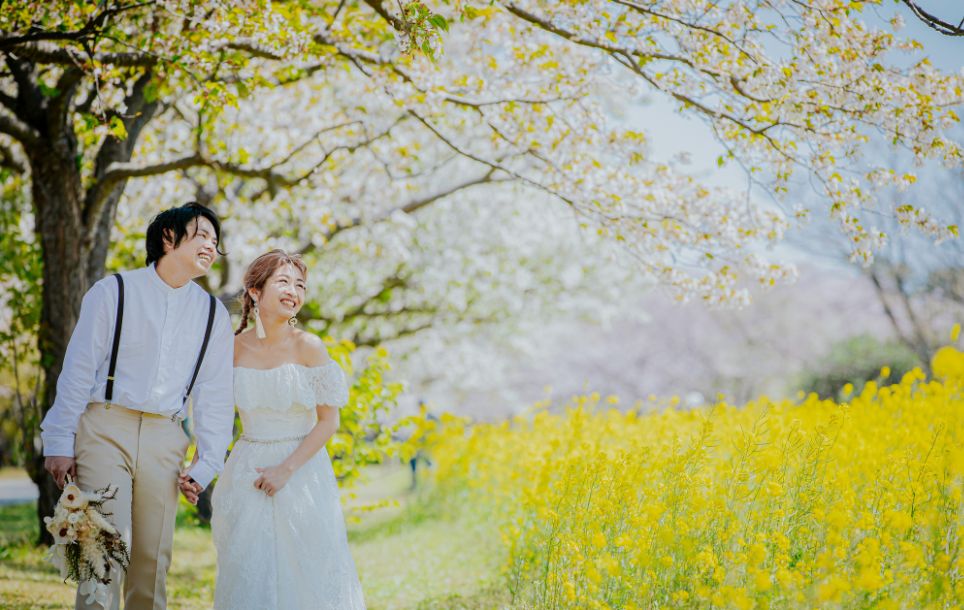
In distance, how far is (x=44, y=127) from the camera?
21.7ft

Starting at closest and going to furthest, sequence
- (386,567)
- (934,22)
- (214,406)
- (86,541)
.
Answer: (86,541), (214,406), (934,22), (386,567)

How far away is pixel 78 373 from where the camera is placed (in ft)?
10.1

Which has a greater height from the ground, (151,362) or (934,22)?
(934,22)

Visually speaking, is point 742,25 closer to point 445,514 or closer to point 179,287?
point 179,287

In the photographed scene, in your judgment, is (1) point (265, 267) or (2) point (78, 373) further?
(1) point (265, 267)

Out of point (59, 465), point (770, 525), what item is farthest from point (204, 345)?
point (770, 525)

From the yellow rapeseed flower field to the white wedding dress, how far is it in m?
1.07

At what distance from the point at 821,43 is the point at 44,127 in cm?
605

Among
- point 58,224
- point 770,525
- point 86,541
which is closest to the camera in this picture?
point 86,541

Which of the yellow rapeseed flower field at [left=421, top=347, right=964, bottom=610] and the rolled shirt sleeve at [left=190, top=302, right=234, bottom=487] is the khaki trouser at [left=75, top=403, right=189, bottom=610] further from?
the yellow rapeseed flower field at [left=421, top=347, right=964, bottom=610]

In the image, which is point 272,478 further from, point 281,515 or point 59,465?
point 59,465

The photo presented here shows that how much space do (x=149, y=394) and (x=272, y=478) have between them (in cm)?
63

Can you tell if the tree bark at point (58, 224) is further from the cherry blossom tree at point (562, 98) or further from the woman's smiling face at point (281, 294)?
the woman's smiling face at point (281, 294)

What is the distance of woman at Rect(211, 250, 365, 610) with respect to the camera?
3.38m
